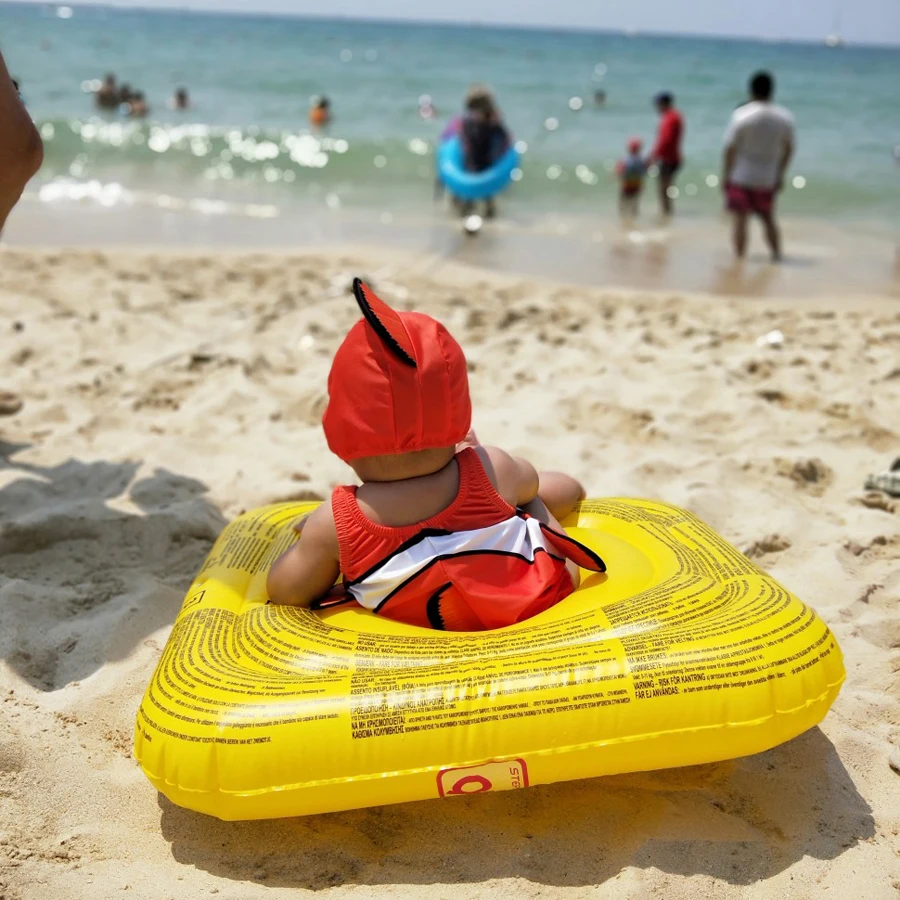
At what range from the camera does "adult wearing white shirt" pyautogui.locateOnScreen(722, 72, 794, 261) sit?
8.48m

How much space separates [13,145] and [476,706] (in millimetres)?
1947

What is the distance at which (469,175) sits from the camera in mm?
9688

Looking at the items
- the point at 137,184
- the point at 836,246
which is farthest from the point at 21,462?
the point at 137,184

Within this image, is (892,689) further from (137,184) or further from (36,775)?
(137,184)

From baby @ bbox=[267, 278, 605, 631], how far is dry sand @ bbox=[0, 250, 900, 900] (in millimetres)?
505

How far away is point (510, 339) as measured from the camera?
5.48 metres

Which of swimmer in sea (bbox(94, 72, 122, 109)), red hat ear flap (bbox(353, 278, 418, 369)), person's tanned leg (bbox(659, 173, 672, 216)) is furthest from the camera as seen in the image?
swimmer in sea (bbox(94, 72, 122, 109))

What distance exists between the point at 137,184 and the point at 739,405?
374 inches

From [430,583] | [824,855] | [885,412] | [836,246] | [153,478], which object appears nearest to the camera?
[824,855]

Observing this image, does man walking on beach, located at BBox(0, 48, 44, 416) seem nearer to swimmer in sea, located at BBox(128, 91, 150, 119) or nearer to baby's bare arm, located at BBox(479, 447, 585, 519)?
baby's bare arm, located at BBox(479, 447, 585, 519)

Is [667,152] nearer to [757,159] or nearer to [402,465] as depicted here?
[757,159]

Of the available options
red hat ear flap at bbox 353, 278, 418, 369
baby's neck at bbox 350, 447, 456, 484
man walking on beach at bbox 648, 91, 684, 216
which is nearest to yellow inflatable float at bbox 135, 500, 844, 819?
baby's neck at bbox 350, 447, 456, 484

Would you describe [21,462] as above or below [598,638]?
below

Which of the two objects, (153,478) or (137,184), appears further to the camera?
(137,184)
